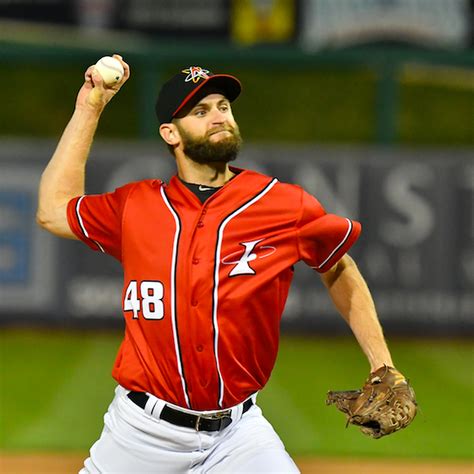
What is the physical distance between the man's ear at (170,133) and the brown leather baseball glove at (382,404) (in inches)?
47.6

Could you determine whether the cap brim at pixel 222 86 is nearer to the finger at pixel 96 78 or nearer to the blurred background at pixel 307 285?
the finger at pixel 96 78

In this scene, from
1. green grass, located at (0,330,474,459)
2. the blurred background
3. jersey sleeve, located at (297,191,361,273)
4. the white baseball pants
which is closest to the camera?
the white baseball pants

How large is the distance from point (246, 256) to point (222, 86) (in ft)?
2.29

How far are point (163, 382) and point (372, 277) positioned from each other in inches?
266

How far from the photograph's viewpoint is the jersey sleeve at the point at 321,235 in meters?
4.15

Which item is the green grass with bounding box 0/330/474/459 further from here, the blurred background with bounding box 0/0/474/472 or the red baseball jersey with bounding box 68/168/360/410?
the red baseball jersey with bounding box 68/168/360/410

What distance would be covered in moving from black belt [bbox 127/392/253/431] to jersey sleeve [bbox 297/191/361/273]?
70 cm

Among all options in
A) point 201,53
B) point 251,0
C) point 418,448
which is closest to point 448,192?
point 201,53

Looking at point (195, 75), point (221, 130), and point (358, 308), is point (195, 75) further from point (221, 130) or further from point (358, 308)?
point (358, 308)

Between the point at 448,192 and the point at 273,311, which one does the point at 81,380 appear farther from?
the point at 273,311

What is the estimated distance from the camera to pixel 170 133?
4.31 m

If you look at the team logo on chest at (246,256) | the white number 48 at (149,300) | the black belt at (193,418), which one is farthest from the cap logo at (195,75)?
the black belt at (193,418)

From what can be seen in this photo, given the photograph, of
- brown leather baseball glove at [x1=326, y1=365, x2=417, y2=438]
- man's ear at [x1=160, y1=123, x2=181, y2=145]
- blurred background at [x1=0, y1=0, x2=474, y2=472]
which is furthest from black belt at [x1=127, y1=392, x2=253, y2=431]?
blurred background at [x1=0, y1=0, x2=474, y2=472]

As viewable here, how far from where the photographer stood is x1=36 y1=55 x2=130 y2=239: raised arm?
436 centimetres
